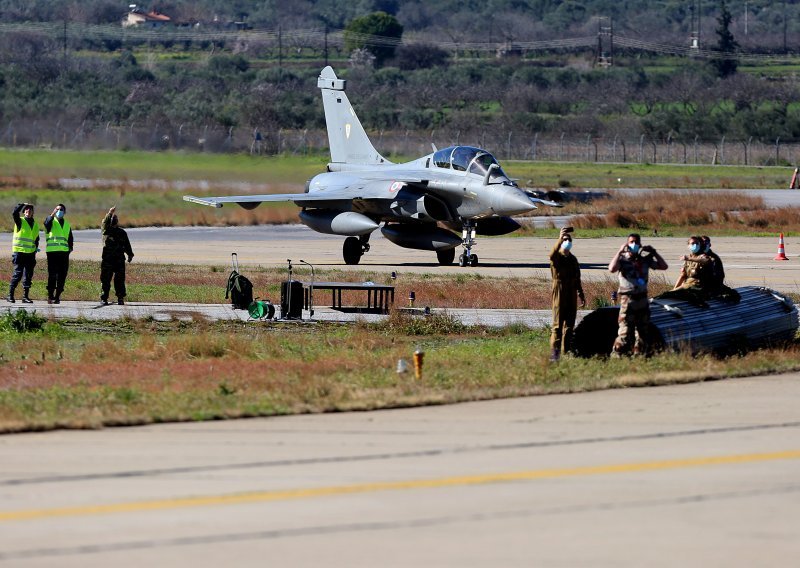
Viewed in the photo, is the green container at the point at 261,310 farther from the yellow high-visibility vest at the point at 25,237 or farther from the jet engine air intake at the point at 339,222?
the jet engine air intake at the point at 339,222

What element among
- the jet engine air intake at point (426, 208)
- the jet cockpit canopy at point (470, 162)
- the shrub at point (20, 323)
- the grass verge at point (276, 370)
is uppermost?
the jet cockpit canopy at point (470, 162)

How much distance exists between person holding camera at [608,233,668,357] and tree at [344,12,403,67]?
13709cm

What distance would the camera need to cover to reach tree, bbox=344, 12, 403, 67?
153712 mm

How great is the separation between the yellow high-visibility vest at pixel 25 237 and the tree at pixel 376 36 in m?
129

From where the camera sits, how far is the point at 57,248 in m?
24.8

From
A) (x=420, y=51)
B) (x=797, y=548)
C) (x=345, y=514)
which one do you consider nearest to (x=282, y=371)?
(x=345, y=514)

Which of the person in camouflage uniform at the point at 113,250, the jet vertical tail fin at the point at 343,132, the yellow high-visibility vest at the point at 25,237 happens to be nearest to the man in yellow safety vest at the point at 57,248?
the yellow high-visibility vest at the point at 25,237

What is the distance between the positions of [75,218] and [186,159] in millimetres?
4834

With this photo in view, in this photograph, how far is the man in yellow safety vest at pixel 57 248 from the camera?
24719 millimetres

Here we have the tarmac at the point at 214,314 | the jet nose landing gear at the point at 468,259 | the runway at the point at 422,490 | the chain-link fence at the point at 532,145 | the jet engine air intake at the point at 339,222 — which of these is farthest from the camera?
the chain-link fence at the point at 532,145

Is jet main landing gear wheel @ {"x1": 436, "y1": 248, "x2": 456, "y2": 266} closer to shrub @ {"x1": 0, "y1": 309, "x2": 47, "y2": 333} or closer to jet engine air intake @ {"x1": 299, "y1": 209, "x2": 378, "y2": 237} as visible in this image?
jet engine air intake @ {"x1": 299, "y1": 209, "x2": 378, "y2": 237}

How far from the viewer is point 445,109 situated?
113m

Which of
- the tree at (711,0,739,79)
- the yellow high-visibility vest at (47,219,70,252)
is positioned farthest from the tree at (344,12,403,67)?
the yellow high-visibility vest at (47,219,70,252)

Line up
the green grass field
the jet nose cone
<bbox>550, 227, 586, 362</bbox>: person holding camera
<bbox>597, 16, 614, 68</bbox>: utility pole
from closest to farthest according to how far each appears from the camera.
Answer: <bbox>550, 227, 586, 362</bbox>: person holding camera
the jet nose cone
the green grass field
<bbox>597, 16, 614, 68</bbox>: utility pole
